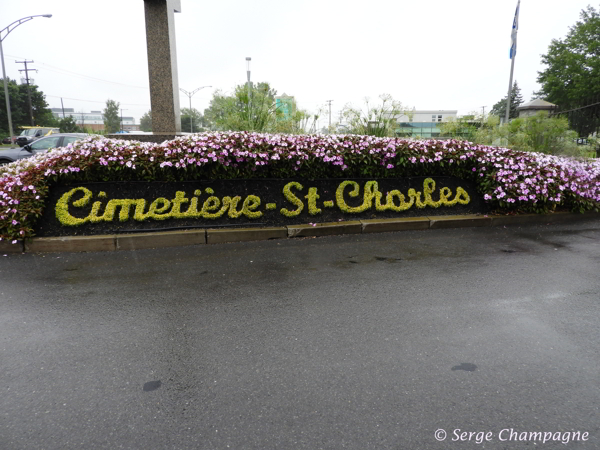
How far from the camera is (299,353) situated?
117 inches

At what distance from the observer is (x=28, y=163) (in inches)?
263

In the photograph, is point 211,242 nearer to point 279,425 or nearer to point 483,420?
point 279,425

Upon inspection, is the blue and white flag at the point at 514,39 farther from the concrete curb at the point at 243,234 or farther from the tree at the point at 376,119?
the concrete curb at the point at 243,234

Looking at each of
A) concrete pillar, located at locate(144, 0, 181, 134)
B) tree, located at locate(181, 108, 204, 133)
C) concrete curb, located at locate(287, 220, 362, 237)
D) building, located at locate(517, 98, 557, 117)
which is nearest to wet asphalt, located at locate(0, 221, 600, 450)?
concrete curb, located at locate(287, 220, 362, 237)

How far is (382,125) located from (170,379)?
7648mm

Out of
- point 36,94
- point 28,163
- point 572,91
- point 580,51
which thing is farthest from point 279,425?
point 36,94

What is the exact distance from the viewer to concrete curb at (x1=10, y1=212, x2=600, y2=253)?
5.84 m

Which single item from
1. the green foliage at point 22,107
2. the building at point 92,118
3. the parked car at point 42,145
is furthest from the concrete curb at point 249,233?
the building at point 92,118

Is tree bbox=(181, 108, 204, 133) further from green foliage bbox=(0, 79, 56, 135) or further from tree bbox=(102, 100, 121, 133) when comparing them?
green foliage bbox=(0, 79, 56, 135)

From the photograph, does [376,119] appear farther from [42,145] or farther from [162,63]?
[42,145]

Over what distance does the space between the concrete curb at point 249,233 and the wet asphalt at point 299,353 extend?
1.91 ft

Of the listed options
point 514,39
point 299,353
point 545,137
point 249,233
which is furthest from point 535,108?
point 299,353

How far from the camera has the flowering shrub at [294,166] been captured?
20.0 feet
